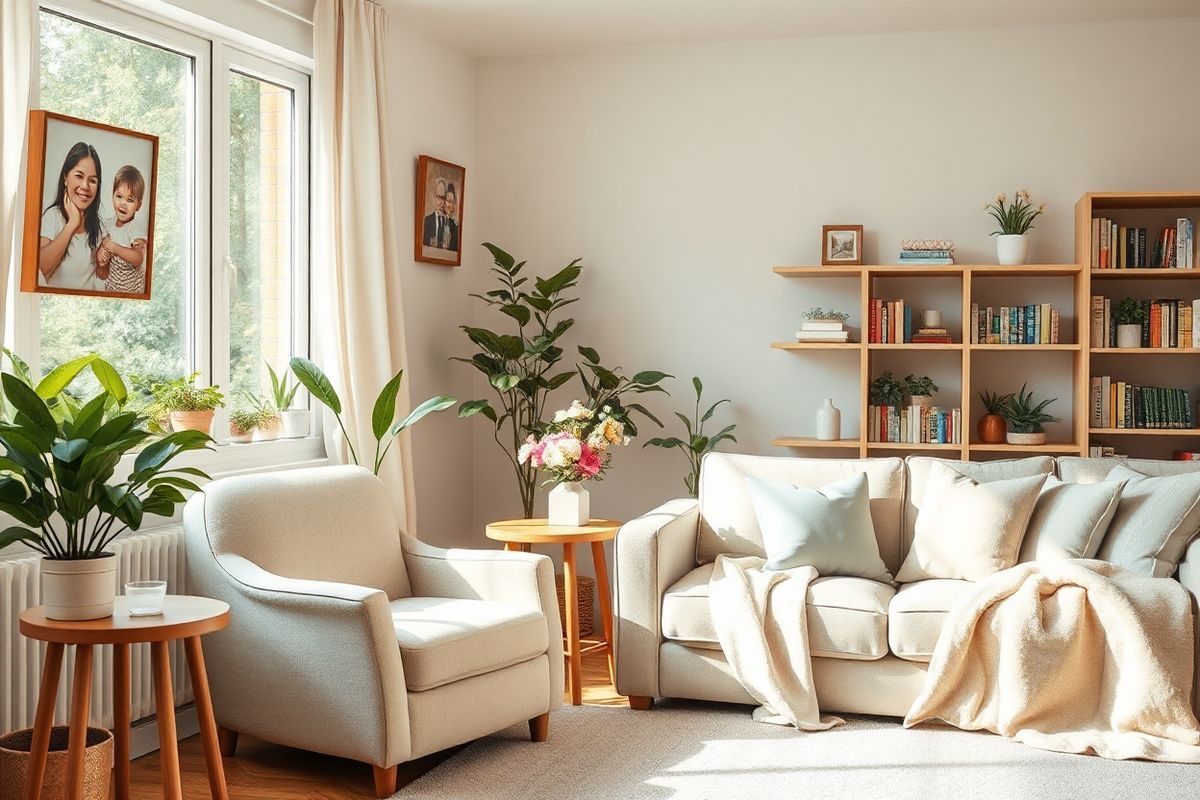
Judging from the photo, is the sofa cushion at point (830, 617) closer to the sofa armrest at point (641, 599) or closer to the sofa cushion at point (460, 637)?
the sofa armrest at point (641, 599)

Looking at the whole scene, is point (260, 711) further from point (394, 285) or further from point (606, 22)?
point (606, 22)

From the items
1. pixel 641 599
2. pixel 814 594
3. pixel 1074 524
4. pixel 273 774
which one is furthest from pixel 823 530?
pixel 273 774

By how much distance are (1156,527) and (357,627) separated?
102 inches

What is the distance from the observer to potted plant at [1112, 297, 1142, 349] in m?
5.04

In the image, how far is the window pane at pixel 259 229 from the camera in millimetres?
4398

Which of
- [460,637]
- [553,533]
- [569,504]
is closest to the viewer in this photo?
[460,637]

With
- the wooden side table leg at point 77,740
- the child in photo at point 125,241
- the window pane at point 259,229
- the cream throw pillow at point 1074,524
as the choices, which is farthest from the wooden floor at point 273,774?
the cream throw pillow at point 1074,524

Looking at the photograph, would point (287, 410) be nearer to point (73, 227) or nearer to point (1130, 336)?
point (73, 227)

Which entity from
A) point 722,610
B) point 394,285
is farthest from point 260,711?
point 394,285

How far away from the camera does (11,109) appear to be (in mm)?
3141

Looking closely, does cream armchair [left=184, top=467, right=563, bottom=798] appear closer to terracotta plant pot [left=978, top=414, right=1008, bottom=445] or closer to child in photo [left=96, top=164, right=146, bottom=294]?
child in photo [left=96, top=164, right=146, bottom=294]

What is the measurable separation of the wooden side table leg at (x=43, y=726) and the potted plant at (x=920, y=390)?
3.76 m

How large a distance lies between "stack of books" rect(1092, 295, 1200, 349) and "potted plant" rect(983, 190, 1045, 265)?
38cm

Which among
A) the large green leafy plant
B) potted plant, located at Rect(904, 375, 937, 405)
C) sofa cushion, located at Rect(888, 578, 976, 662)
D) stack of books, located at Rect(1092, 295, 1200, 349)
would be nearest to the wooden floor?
the large green leafy plant
